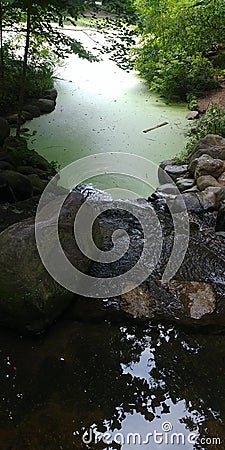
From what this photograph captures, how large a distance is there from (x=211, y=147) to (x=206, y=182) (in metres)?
0.66

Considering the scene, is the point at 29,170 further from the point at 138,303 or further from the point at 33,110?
the point at 33,110

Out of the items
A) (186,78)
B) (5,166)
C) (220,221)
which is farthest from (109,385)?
→ (186,78)

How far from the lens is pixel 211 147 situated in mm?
4191

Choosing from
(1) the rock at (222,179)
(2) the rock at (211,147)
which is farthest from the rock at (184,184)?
(2) the rock at (211,147)

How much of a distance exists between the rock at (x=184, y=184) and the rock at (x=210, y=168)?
8cm

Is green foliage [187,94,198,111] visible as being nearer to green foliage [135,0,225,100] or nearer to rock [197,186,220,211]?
green foliage [135,0,225,100]

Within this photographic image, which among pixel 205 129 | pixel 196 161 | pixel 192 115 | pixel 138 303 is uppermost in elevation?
pixel 192 115

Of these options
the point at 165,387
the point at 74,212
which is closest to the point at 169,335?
the point at 165,387

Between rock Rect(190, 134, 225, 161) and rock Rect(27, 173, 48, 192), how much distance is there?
61.7 inches

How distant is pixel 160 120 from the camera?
5523 millimetres

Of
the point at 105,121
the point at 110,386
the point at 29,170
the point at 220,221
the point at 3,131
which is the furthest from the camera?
the point at 105,121

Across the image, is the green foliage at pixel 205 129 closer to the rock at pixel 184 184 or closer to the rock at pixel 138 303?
the rock at pixel 184 184

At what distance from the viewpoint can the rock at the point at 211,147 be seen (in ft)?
13.4

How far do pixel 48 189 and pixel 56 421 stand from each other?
2.14m
